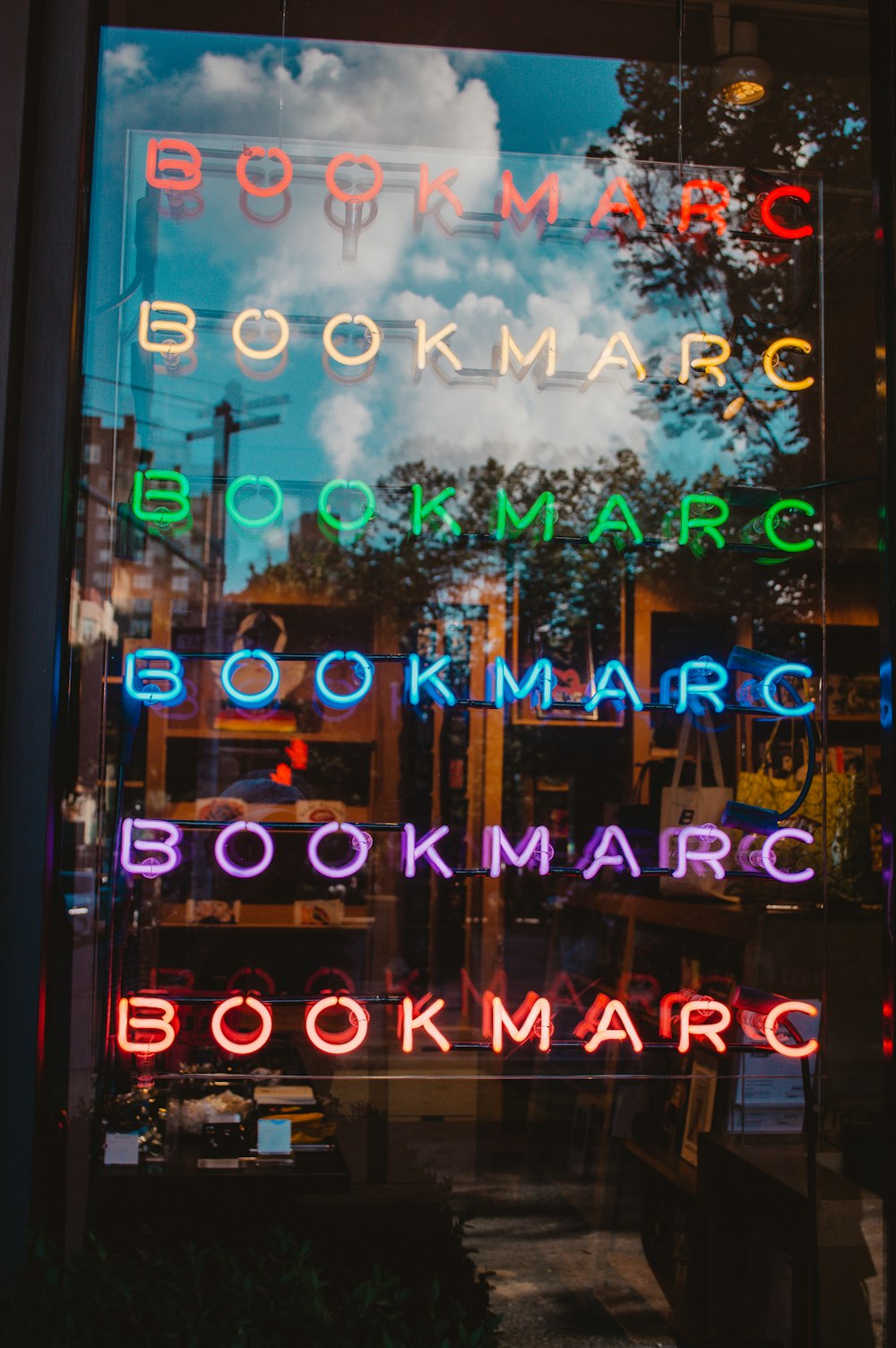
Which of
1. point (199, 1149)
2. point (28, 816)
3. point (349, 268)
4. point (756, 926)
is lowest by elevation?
point (199, 1149)

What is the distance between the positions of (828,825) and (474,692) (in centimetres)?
254

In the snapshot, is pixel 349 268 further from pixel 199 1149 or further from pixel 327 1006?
pixel 199 1149

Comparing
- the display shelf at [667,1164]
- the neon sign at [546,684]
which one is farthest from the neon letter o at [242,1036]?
the display shelf at [667,1164]

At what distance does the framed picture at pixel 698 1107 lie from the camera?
11.9 ft

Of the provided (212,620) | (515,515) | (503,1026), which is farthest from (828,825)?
(212,620)

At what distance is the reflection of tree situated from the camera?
3.83 m

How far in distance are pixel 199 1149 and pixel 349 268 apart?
300 cm

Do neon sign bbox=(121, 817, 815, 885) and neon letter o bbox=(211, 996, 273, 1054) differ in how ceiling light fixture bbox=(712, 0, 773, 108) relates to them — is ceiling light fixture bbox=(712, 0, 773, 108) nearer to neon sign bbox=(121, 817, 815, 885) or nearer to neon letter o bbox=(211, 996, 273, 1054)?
neon sign bbox=(121, 817, 815, 885)

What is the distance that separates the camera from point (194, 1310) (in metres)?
1.88

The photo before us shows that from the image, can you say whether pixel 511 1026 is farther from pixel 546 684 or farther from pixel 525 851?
pixel 546 684

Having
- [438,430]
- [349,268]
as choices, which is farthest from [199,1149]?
[438,430]

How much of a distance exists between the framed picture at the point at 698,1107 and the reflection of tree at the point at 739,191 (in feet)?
7.49

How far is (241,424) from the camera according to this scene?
15.1 feet

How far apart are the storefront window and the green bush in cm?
75
